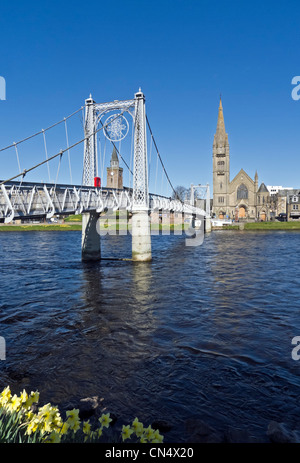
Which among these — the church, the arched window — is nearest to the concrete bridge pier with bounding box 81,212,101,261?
the church

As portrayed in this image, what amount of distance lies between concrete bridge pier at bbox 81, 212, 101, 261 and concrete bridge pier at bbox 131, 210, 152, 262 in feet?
12.8

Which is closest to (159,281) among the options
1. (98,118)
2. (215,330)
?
(215,330)

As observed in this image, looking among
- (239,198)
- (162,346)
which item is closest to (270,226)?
(239,198)

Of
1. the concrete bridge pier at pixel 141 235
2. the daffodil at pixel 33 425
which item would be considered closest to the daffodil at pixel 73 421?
the daffodil at pixel 33 425

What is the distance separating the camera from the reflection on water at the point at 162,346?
7398 mm

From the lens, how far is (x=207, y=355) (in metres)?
9.94

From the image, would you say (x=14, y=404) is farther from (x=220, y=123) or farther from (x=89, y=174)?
(x=220, y=123)

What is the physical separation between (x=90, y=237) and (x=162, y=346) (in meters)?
22.6

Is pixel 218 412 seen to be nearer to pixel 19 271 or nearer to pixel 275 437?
pixel 275 437

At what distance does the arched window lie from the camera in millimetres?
122269

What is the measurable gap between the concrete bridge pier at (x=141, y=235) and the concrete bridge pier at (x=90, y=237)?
3.90 metres

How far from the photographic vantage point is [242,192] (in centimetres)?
12275

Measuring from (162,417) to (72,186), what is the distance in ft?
55.2

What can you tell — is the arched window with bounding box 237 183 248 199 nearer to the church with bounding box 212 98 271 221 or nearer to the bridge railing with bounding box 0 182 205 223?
the church with bounding box 212 98 271 221
